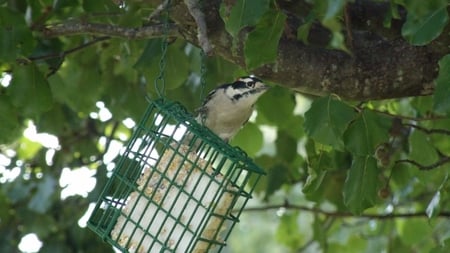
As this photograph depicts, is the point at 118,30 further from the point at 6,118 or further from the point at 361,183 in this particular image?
the point at 361,183

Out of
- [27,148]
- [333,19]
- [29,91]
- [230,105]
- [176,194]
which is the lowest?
[176,194]

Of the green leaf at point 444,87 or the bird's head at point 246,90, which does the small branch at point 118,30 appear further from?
the green leaf at point 444,87

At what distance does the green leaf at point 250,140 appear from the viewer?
551cm

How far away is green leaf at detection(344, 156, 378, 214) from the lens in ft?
13.1

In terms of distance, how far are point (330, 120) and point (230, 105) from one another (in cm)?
90

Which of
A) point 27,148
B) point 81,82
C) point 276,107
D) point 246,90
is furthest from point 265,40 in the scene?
point 27,148

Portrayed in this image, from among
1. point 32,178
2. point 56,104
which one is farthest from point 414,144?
point 32,178

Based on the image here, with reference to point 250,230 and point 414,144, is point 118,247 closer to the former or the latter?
point 414,144

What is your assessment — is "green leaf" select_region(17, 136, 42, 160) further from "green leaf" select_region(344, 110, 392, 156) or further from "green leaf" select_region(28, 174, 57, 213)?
"green leaf" select_region(344, 110, 392, 156)

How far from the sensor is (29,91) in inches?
176

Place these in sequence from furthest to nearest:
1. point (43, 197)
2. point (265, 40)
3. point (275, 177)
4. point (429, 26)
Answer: point (43, 197) → point (275, 177) → point (265, 40) → point (429, 26)

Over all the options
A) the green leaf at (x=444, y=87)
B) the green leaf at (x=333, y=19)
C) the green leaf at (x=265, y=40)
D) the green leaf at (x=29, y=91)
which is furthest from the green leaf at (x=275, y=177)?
the green leaf at (x=333, y=19)

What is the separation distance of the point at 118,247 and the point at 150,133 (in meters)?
0.44

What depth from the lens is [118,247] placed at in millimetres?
3883
